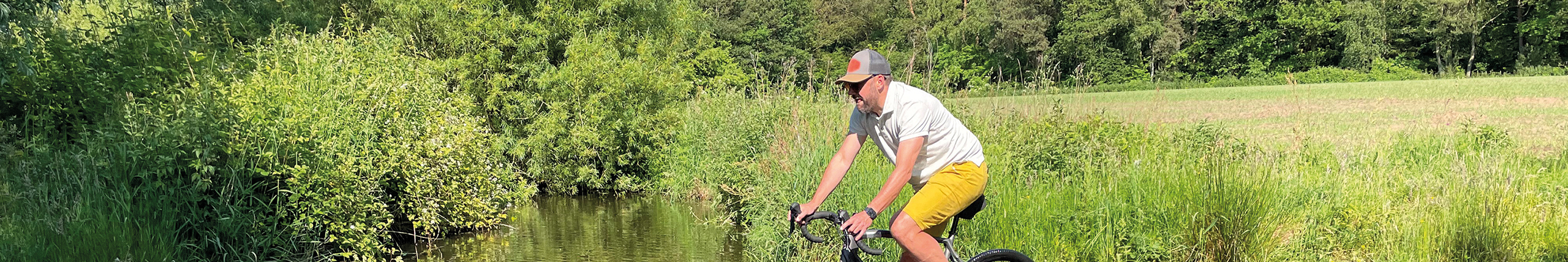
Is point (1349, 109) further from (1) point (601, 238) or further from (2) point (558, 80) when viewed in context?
(1) point (601, 238)

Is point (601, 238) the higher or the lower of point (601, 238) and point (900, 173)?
the lower

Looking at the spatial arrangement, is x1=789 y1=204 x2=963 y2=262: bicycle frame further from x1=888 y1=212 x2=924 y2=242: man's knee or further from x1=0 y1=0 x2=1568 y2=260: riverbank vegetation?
x1=0 y1=0 x2=1568 y2=260: riverbank vegetation

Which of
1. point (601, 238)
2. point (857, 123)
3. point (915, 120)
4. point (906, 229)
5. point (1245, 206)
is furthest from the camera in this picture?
point (601, 238)

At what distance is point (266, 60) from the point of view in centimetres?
945

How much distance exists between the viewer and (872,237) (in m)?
4.30

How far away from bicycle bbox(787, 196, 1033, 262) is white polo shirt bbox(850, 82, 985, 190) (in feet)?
0.80

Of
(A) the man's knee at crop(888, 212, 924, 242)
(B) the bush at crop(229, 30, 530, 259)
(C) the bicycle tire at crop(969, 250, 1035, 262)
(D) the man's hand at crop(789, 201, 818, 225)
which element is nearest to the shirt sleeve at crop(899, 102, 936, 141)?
(A) the man's knee at crop(888, 212, 924, 242)

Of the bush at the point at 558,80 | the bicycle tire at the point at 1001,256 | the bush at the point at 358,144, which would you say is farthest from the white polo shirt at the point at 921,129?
the bush at the point at 558,80

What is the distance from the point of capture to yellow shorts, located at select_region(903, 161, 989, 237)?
436cm

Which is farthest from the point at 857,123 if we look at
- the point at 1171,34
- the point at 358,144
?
the point at 1171,34

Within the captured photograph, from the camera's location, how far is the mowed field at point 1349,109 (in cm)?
945

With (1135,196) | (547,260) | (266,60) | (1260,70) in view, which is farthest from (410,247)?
(1260,70)

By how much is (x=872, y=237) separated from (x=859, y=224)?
0.74ft

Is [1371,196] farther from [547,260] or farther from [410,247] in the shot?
[410,247]
